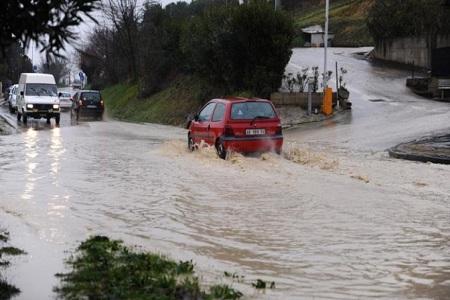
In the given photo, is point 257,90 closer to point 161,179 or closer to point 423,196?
point 161,179

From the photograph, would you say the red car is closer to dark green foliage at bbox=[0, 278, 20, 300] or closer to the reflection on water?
the reflection on water

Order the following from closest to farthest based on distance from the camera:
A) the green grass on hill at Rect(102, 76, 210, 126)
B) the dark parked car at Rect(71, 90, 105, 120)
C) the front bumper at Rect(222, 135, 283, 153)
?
the front bumper at Rect(222, 135, 283, 153) < the green grass on hill at Rect(102, 76, 210, 126) < the dark parked car at Rect(71, 90, 105, 120)

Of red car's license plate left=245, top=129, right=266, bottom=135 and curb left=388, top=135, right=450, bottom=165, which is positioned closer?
curb left=388, top=135, right=450, bottom=165

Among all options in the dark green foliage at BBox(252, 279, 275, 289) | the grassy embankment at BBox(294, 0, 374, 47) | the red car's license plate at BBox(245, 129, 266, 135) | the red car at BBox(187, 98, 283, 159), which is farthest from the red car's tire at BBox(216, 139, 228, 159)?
the grassy embankment at BBox(294, 0, 374, 47)

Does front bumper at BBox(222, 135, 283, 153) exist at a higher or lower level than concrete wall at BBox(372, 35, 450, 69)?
lower

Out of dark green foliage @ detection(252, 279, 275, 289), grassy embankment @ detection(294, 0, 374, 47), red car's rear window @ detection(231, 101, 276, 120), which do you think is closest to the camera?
dark green foliage @ detection(252, 279, 275, 289)

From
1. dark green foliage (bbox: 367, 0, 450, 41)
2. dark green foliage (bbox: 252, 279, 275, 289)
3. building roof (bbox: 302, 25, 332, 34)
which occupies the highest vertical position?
building roof (bbox: 302, 25, 332, 34)

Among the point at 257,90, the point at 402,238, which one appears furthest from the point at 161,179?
the point at 257,90

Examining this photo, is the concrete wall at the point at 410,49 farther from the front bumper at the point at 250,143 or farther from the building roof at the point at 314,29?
the front bumper at the point at 250,143

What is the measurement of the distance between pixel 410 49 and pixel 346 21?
26.3 m

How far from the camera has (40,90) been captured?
3250cm

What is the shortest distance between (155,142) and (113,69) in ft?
150

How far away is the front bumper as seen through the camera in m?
14.8

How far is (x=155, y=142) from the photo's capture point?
21.5 metres
